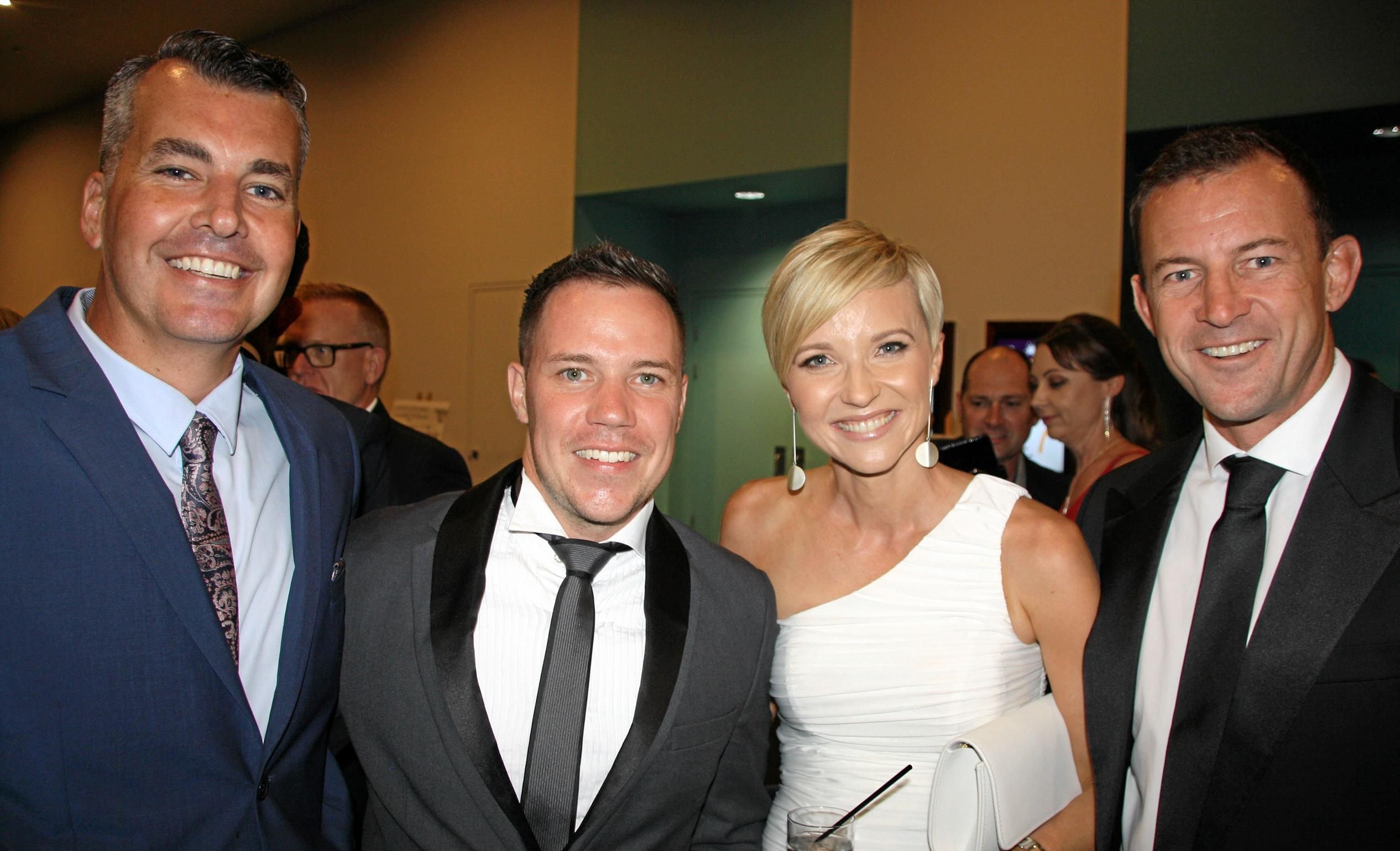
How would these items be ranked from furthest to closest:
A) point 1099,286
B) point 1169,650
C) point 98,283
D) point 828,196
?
point 828,196, point 1099,286, point 1169,650, point 98,283

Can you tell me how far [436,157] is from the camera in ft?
29.0

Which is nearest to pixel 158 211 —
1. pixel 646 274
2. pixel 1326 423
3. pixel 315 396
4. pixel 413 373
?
pixel 315 396

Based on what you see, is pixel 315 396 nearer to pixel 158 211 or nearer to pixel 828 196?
pixel 158 211

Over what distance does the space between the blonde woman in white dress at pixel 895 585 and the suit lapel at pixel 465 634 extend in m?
0.80

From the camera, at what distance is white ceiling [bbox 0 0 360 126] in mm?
8719

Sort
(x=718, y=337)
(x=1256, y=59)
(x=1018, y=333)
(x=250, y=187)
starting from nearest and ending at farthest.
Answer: (x=250, y=187) → (x=1256, y=59) → (x=1018, y=333) → (x=718, y=337)

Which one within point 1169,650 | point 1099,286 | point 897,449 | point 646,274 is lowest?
point 1169,650

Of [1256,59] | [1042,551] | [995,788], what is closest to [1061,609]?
[1042,551]

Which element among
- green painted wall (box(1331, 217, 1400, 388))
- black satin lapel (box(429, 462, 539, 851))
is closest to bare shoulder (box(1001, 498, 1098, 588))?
black satin lapel (box(429, 462, 539, 851))

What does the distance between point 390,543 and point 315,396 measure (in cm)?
47

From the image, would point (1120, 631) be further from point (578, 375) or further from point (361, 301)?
point (361, 301)

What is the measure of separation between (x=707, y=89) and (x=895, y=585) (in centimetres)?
582

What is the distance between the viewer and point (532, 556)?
185 centimetres

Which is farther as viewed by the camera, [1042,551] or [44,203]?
[44,203]
